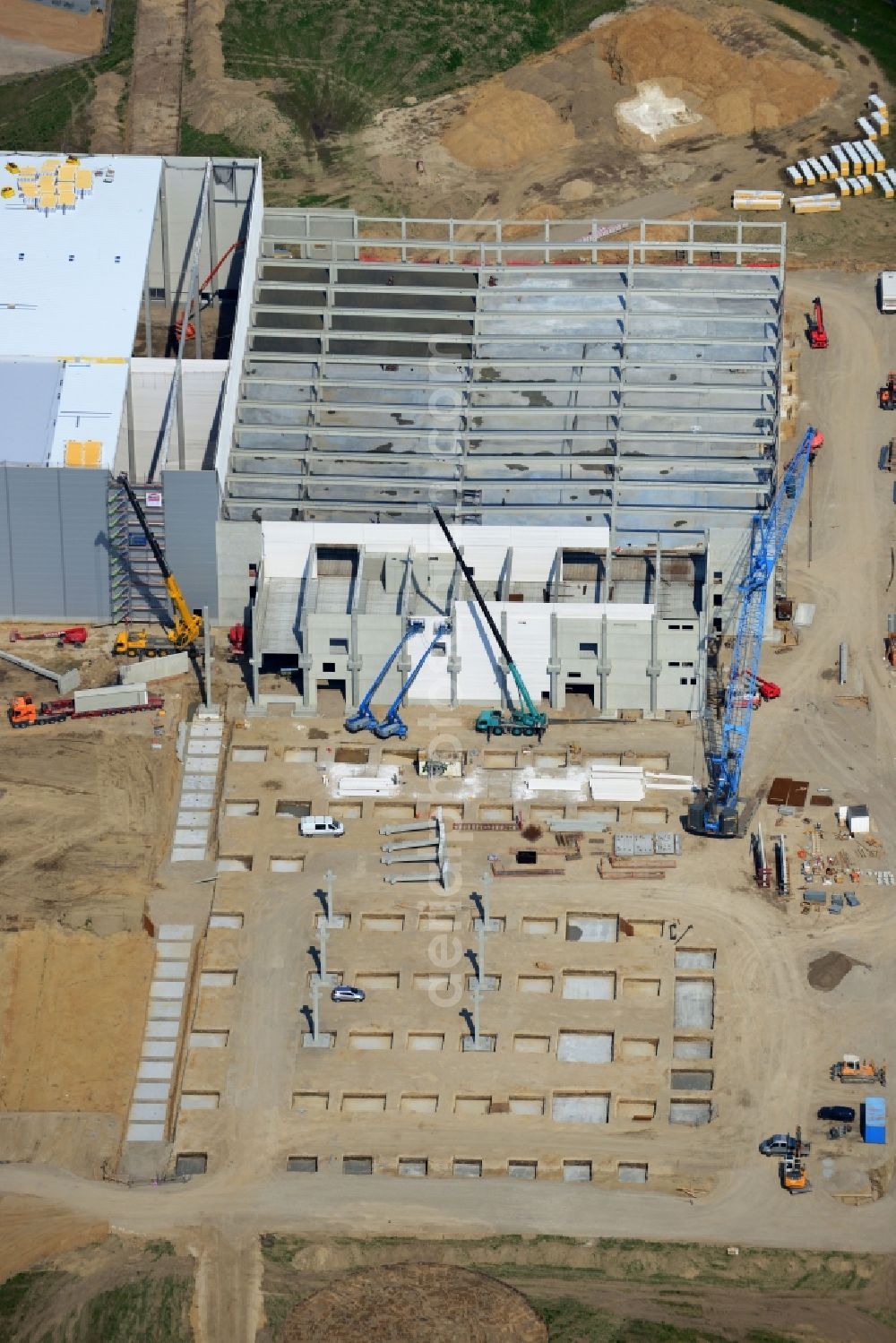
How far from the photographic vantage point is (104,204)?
187 m

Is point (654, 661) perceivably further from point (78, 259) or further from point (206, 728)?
point (78, 259)

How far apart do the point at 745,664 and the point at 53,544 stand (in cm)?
3889

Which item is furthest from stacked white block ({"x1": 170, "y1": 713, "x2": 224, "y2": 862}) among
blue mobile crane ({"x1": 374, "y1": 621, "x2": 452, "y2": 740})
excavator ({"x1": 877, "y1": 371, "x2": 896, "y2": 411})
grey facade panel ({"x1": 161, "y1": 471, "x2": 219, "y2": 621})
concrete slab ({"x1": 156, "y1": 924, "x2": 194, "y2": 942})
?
excavator ({"x1": 877, "y1": 371, "x2": 896, "y2": 411})

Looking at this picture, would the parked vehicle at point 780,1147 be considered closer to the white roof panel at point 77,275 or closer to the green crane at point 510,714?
the green crane at point 510,714

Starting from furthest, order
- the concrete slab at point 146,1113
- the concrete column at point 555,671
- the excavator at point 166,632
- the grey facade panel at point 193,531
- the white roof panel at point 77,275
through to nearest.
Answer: the white roof panel at point 77,275
the grey facade panel at point 193,531
the excavator at point 166,632
the concrete column at point 555,671
the concrete slab at point 146,1113

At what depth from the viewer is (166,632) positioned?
17212 cm

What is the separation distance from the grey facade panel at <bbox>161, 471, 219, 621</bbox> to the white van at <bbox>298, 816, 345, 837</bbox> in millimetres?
19440

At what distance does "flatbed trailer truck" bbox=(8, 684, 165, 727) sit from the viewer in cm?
16612

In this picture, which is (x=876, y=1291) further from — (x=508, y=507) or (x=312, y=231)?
(x=312, y=231)

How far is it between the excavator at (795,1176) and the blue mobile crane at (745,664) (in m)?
21.1

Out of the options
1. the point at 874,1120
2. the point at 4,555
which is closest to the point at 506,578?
the point at 4,555

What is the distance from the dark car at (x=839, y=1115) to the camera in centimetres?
14450

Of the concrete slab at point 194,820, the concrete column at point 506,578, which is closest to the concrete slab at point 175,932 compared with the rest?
the concrete slab at point 194,820

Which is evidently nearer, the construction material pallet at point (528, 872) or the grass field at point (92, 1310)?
the grass field at point (92, 1310)
